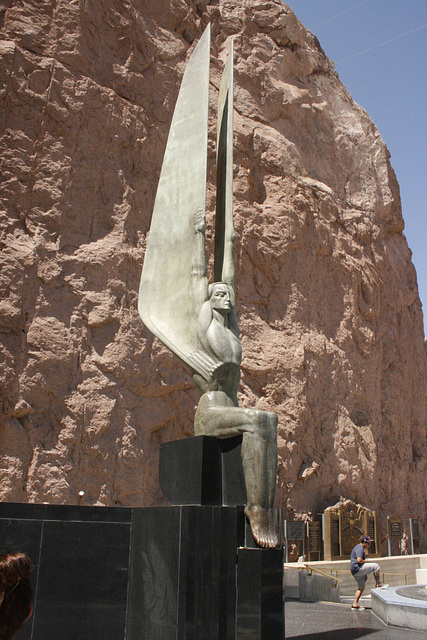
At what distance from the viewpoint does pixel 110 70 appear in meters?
13.1

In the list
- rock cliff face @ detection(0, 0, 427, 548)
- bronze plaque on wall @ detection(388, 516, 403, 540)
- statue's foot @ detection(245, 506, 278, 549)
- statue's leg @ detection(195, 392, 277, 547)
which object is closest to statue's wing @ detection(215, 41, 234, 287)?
statue's leg @ detection(195, 392, 277, 547)

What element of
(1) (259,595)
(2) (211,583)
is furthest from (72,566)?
(1) (259,595)

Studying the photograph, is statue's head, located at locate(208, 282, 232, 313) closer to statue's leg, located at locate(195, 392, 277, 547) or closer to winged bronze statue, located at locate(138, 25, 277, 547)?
winged bronze statue, located at locate(138, 25, 277, 547)

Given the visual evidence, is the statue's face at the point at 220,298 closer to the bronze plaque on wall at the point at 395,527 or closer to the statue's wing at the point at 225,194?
the statue's wing at the point at 225,194

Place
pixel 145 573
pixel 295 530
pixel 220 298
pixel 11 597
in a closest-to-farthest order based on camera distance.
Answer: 1. pixel 11 597
2. pixel 145 573
3. pixel 220 298
4. pixel 295 530

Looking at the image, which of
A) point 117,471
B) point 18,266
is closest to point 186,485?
point 117,471

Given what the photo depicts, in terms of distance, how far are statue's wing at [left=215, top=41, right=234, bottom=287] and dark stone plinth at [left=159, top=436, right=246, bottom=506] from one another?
5.86 ft


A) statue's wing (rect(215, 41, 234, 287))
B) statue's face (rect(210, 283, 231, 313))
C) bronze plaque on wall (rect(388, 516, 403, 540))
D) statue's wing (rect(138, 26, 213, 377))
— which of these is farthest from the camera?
bronze plaque on wall (rect(388, 516, 403, 540))

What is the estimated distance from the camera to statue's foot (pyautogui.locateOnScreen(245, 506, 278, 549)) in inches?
166

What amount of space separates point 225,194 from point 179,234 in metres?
0.68

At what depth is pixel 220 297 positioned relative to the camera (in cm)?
542

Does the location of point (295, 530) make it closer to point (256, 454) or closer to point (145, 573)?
point (145, 573)

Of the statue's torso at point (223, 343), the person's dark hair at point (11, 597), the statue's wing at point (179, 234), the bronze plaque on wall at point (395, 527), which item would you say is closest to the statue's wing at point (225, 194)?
the statue's wing at point (179, 234)

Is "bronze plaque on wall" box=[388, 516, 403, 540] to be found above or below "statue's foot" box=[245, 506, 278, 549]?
below
